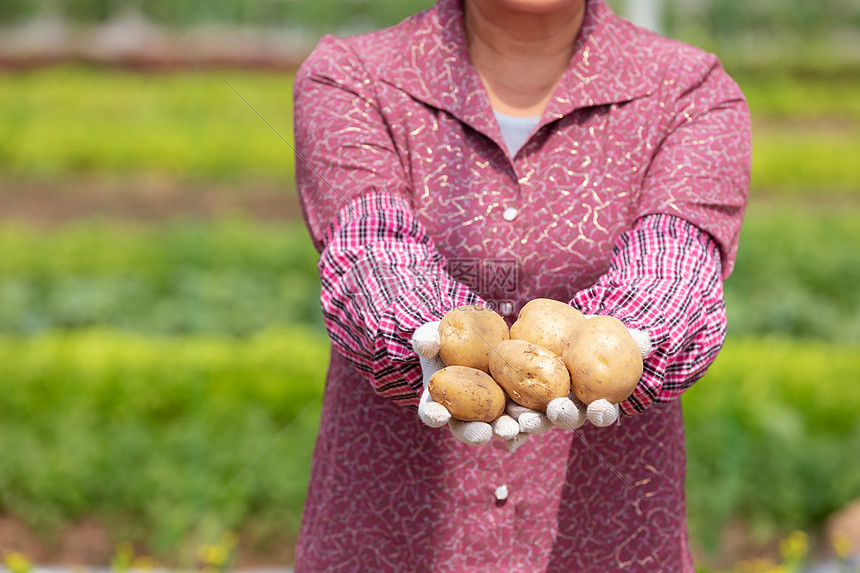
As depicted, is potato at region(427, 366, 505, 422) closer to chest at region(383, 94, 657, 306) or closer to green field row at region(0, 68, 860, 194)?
chest at region(383, 94, 657, 306)

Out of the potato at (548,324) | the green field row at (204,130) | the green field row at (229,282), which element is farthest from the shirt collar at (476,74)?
the green field row at (204,130)

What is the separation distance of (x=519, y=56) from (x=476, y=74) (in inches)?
2.8

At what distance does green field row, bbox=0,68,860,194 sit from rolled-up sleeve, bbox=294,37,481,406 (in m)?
5.27

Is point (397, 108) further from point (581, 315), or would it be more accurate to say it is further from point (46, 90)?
point (46, 90)

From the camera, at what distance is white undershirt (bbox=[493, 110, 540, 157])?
1460 mm

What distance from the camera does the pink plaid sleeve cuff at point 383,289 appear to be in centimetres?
121

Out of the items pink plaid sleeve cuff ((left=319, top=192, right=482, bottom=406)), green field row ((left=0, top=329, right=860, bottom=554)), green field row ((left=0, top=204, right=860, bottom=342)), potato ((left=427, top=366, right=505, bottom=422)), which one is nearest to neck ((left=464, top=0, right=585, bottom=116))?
pink plaid sleeve cuff ((left=319, top=192, right=482, bottom=406))

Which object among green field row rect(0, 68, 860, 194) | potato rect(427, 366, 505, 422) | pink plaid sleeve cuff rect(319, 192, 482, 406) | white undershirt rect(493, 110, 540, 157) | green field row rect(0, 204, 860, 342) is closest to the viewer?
potato rect(427, 366, 505, 422)

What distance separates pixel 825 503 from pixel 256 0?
5965 millimetres

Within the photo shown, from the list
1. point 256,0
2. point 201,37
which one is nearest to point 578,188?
point 201,37

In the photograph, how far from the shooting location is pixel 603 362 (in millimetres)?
1117

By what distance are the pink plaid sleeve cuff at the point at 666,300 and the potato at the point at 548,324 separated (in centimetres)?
7

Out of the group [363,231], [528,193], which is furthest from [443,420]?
[528,193]

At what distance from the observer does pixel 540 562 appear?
4.78ft
